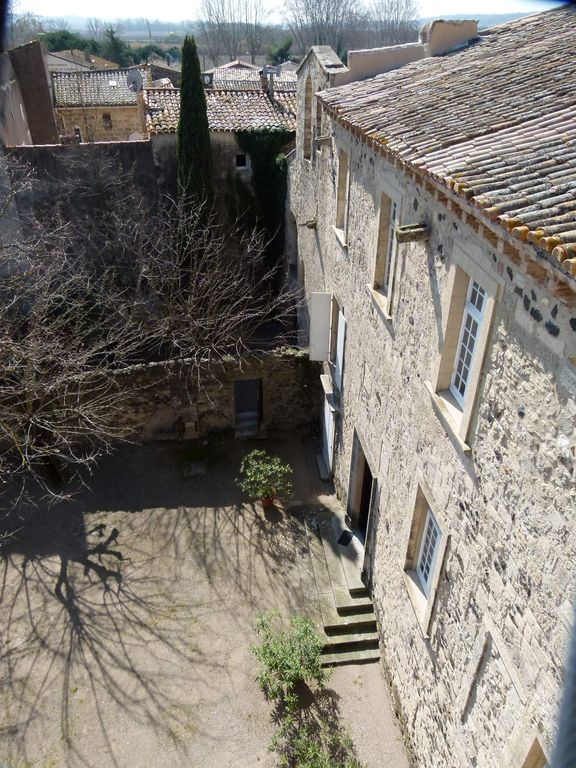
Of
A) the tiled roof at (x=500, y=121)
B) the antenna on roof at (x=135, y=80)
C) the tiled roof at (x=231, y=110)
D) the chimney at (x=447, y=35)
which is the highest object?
the chimney at (x=447, y=35)

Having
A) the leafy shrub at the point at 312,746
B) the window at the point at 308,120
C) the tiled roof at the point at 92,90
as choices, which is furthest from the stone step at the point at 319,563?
the tiled roof at the point at 92,90

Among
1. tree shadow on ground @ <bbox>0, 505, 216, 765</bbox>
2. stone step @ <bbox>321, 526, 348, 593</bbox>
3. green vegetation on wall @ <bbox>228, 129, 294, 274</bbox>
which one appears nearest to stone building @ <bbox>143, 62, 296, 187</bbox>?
green vegetation on wall @ <bbox>228, 129, 294, 274</bbox>

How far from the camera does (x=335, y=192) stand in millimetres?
10969

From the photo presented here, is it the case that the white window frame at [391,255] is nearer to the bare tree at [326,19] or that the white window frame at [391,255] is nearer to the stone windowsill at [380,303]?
the stone windowsill at [380,303]

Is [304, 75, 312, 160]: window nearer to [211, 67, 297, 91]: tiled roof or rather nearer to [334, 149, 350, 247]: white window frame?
[334, 149, 350, 247]: white window frame

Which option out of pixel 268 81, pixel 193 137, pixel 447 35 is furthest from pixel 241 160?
pixel 447 35

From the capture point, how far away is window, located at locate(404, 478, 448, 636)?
6.51 meters

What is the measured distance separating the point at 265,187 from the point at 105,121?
20.8 m

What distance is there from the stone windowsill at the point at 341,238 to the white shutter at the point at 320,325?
1.41 m

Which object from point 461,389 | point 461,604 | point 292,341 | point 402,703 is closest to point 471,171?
point 461,389

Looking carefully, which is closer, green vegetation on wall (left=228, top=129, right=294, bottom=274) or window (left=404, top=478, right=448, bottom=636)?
window (left=404, top=478, right=448, bottom=636)

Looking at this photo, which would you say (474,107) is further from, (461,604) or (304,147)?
(304,147)

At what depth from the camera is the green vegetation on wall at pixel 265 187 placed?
58.4ft

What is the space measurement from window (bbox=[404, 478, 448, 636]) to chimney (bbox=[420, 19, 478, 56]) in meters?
9.12
